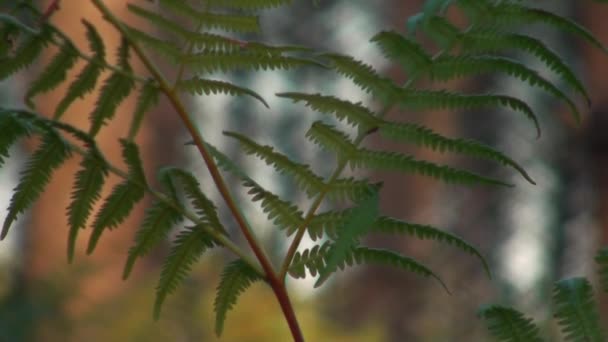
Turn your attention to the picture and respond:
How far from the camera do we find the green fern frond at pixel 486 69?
725 mm

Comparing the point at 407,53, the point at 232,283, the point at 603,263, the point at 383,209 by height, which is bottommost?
the point at 232,283

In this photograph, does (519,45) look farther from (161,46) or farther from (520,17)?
(161,46)

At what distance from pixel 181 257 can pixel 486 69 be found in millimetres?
255

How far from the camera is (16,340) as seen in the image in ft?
7.95

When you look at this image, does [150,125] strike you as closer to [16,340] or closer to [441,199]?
[441,199]

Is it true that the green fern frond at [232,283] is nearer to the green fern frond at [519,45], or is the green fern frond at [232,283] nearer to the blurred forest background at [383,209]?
the green fern frond at [519,45]

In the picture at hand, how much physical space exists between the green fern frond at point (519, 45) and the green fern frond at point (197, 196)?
0.22m

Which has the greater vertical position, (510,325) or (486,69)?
(486,69)

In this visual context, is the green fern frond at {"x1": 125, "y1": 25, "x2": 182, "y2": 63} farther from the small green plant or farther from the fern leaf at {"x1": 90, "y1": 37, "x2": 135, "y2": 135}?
the small green plant

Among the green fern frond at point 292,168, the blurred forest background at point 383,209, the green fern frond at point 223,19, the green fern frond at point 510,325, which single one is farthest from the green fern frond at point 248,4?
the blurred forest background at point 383,209

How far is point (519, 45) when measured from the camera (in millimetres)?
747

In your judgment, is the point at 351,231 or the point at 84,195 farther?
the point at 84,195

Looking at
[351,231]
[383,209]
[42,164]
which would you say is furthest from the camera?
[383,209]

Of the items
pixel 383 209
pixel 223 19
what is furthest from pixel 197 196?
pixel 383 209
